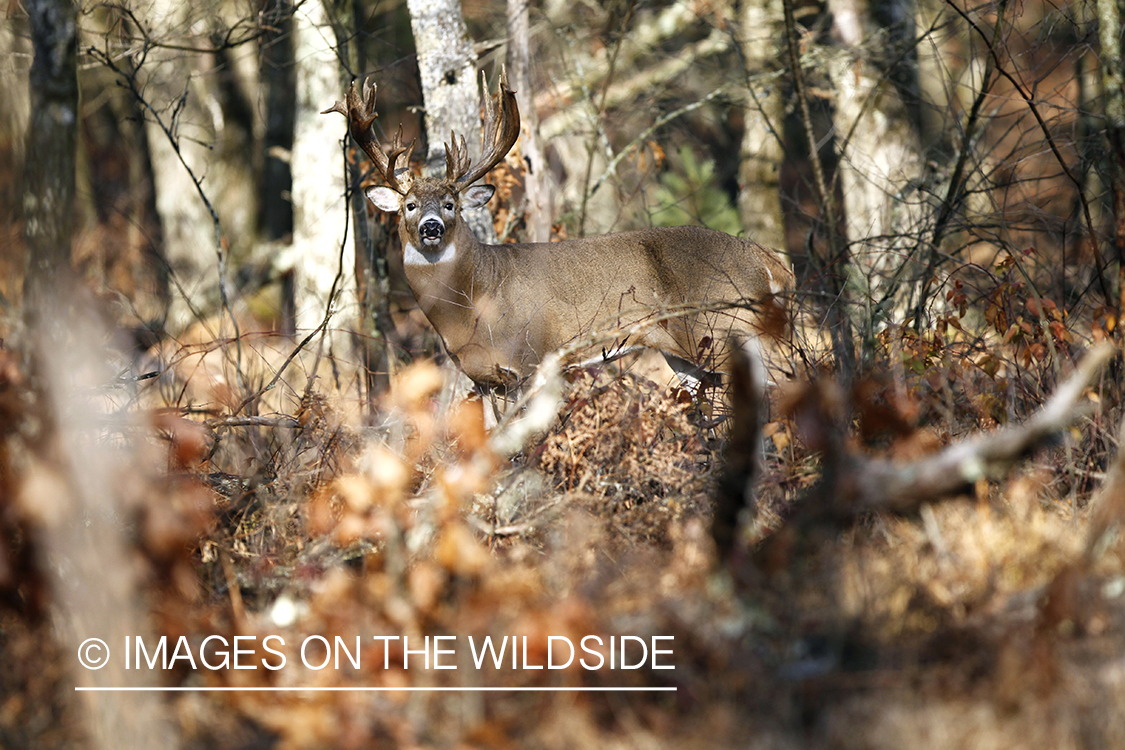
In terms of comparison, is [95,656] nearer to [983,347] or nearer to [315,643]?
[315,643]

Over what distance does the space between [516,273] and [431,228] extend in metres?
0.68

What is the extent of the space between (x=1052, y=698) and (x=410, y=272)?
4.50m

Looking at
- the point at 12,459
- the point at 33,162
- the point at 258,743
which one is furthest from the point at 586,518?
the point at 33,162

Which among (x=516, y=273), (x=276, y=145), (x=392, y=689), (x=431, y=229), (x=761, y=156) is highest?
(x=276, y=145)

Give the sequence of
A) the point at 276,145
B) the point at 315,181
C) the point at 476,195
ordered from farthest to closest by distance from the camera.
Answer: the point at 276,145, the point at 315,181, the point at 476,195

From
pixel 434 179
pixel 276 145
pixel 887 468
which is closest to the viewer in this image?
pixel 887 468

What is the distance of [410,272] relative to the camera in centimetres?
641

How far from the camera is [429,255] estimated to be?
634 centimetres

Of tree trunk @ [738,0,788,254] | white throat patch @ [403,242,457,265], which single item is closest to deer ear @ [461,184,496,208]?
white throat patch @ [403,242,457,265]

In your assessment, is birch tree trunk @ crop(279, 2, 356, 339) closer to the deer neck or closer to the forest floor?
the deer neck

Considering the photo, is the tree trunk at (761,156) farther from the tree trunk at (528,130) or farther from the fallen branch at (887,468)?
the fallen branch at (887,468)

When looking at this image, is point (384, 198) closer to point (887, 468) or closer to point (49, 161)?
point (49, 161)

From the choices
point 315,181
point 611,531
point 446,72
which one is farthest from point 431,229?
point 315,181

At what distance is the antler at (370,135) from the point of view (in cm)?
608
